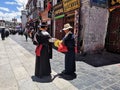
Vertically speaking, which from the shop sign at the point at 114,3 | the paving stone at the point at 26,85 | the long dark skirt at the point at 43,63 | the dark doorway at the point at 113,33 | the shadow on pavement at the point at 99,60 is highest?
the shop sign at the point at 114,3

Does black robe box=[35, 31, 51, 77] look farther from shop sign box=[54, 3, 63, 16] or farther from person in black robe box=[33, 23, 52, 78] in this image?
shop sign box=[54, 3, 63, 16]

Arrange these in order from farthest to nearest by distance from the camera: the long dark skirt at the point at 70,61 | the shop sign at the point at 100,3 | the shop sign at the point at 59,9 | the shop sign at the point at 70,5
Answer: the shop sign at the point at 59,9, the shop sign at the point at 70,5, the shop sign at the point at 100,3, the long dark skirt at the point at 70,61

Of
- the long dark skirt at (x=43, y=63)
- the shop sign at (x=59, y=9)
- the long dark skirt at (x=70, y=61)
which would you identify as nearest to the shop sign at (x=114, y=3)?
the shop sign at (x=59, y=9)

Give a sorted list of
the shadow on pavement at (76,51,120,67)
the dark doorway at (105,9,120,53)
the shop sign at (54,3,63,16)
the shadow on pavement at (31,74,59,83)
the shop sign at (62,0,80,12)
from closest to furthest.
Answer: the shadow on pavement at (31,74,59,83), the shadow on pavement at (76,51,120,67), the dark doorway at (105,9,120,53), the shop sign at (62,0,80,12), the shop sign at (54,3,63,16)

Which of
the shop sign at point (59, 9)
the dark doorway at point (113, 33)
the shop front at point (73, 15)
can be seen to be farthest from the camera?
the shop sign at point (59, 9)

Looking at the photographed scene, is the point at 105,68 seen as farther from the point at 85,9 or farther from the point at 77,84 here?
the point at 85,9

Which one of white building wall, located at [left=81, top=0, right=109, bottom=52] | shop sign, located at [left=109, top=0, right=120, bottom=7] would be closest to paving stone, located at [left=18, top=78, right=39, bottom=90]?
white building wall, located at [left=81, top=0, right=109, bottom=52]

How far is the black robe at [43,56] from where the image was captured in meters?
5.15

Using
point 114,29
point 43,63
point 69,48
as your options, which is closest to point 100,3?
point 114,29

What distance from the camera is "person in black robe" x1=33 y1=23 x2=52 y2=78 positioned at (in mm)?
5160

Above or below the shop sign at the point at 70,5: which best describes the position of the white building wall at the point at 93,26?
below

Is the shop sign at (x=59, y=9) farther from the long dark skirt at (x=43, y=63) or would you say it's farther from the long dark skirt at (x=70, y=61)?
the long dark skirt at (x=43, y=63)

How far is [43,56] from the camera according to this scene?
526 centimetres

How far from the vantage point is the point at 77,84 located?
15.8 ft
